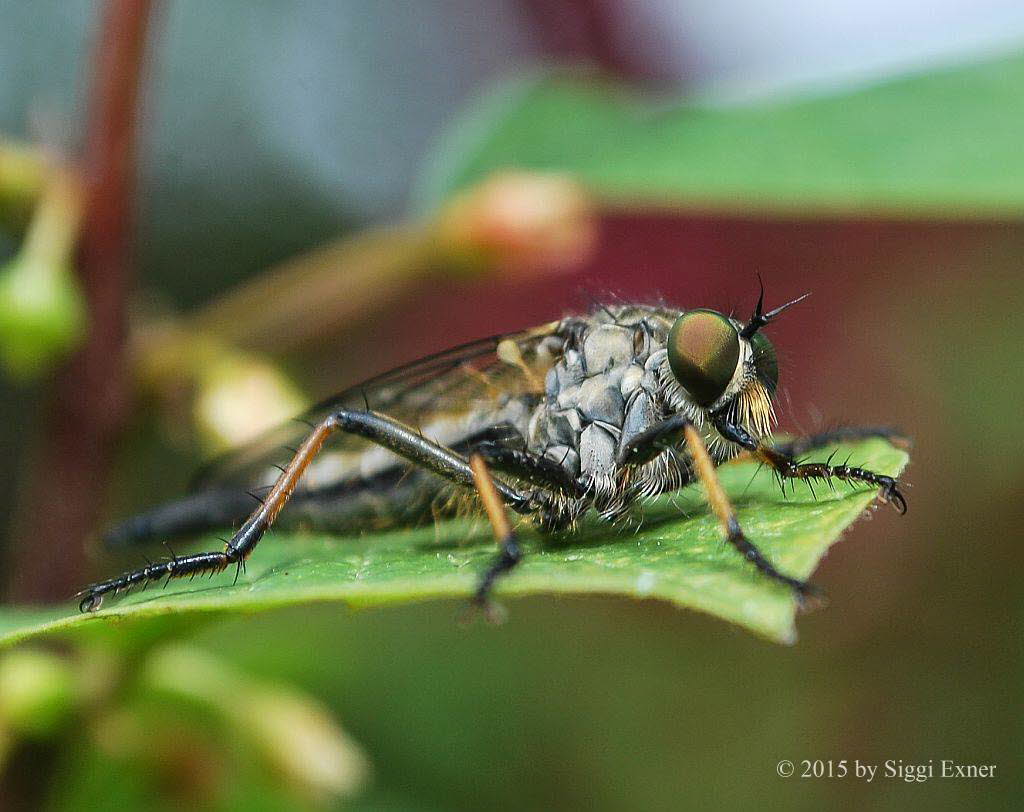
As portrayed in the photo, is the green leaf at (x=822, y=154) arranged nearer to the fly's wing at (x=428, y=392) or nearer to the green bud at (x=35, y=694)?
the fly's wing at (x=428, y=392)

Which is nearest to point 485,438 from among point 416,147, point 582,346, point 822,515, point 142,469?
point 582,346

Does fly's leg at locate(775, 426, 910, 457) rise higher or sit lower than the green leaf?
lower

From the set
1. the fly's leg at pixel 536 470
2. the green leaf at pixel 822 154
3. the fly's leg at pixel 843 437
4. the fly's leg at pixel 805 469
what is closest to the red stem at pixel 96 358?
the fly's leg at pixel 536 470

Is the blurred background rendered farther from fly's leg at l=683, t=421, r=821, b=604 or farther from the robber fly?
fly's leg at l=683, t=421, r=821, b=604

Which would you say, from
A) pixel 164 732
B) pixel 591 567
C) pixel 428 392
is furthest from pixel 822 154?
pixel 164 732

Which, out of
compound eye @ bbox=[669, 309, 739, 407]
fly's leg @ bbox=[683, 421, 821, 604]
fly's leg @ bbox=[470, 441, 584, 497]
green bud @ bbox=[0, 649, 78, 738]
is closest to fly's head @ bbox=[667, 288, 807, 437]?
compound eye @ bbox=[669, 309, 739, 407]

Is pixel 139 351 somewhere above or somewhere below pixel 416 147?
below

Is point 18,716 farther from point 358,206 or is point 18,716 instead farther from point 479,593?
point 358,206
